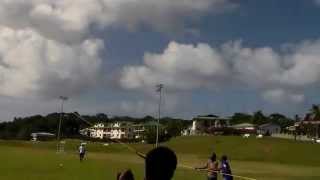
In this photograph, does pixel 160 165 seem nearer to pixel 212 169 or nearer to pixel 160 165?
pixel 160 165

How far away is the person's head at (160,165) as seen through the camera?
19.2 ft

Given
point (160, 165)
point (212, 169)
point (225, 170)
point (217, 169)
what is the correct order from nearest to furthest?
point (160, 165) < point (212, 169) < point (217, 169) < point (225, 170)

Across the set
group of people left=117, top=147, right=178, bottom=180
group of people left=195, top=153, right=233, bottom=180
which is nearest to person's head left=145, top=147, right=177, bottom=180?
group of people left=117, top=147, right=178, bottom=180

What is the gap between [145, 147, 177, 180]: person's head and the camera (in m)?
5.87

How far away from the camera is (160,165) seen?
19.2 feet

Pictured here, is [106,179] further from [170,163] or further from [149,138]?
[149,138]

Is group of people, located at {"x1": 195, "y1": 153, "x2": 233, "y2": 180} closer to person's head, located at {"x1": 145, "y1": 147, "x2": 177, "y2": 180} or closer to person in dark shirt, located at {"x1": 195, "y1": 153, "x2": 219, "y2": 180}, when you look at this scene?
person in dark shirt, located at {"x1": 195, "y1": 153, "x2": 219, "y2": 180}

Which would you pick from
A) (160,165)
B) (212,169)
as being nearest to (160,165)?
(160,165)

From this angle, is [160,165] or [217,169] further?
[217,169]

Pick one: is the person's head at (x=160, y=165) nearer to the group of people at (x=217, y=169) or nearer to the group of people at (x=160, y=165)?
the group of people at (x=160, y=165)

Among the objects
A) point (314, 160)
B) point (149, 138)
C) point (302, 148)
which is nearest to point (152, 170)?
point (314, 160)

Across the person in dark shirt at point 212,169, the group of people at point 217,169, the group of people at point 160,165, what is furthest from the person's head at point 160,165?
the group of people at point 217,169

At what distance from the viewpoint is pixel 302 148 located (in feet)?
464

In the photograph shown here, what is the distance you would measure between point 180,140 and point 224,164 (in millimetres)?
147343
